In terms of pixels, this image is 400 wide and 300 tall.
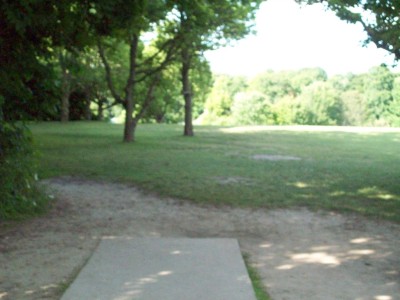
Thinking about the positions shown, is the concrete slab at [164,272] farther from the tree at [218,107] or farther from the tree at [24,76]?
the tree at [218,107]

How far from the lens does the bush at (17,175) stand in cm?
882

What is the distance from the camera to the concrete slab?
5.05m

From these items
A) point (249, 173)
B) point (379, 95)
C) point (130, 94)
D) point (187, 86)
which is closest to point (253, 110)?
point (379, 95)

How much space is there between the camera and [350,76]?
299 ft

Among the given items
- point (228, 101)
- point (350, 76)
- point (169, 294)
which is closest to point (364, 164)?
point (169, 294)

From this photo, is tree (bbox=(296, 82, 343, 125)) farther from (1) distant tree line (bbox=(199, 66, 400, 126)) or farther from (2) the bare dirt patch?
(2) the bare dirt patch

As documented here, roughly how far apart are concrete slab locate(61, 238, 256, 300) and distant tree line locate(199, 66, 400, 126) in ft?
200

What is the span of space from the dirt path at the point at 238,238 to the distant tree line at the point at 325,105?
5822cm

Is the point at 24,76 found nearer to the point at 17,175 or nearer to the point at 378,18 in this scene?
the point at 17,175

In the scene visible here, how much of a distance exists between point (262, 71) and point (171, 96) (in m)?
43.3

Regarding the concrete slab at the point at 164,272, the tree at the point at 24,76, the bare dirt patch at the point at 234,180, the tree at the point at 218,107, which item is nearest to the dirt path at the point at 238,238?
the concrete slab at the point at 164,272

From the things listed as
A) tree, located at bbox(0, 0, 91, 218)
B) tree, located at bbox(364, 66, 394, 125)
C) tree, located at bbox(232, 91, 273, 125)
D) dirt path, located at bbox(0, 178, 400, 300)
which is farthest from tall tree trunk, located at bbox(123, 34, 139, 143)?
tree, located at bbox(364, 66, 394, 125)

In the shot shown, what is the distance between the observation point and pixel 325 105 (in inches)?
3049

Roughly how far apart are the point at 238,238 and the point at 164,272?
2133 mm
